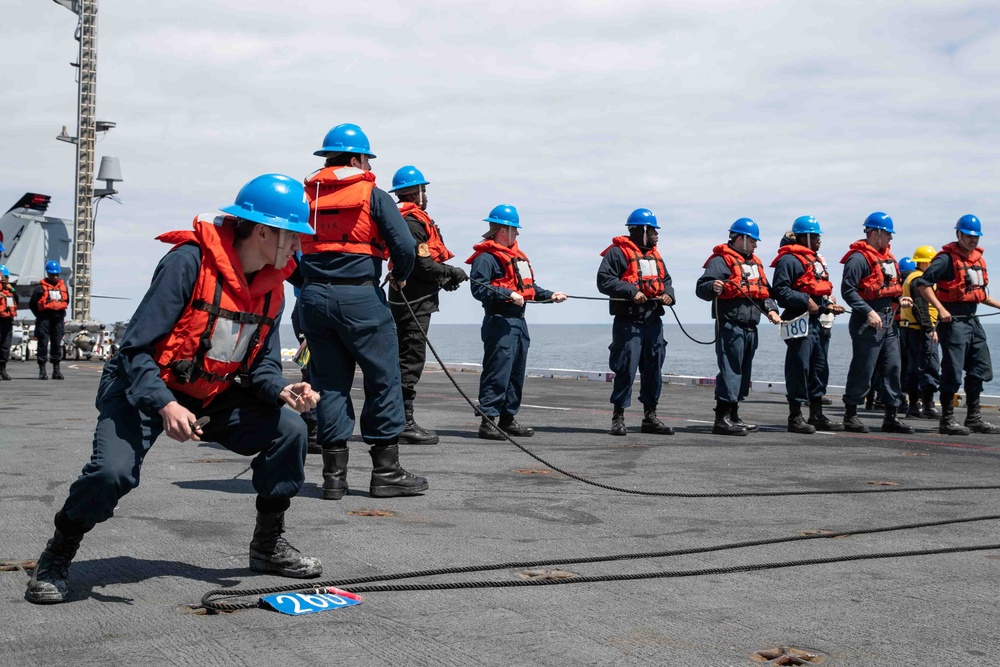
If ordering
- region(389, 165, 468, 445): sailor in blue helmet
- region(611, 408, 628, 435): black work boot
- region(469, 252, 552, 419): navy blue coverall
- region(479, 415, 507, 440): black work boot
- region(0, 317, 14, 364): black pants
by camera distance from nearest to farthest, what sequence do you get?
region(389, 165, 468, 445): sailor in blue helmet → region(479, 415, 507, 440): black work boot → region(469, 252, 552, 419): navy blue coverall → region(611, 408, 628, 435): black work boot → region(0, 317, 14, 364): black pants

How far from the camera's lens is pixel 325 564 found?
422 cm

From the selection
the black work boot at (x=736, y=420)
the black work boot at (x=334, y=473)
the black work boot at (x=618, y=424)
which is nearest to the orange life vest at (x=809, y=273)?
the black work boot at (x=736, y=420)

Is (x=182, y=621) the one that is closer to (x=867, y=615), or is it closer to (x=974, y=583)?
(x=867, y=615)

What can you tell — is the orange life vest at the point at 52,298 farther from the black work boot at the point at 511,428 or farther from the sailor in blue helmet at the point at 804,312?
the sailor in blue helmet at the point at 804,312

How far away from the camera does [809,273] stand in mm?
10594

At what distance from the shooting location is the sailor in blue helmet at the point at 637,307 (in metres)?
9.88

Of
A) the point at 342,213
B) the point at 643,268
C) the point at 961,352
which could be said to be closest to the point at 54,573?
the point at 342,213

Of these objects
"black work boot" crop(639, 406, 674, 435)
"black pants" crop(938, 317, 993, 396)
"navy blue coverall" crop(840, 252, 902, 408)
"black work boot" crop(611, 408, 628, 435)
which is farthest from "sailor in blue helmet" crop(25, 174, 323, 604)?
"black pants" crop(938, 317, 993, 396)

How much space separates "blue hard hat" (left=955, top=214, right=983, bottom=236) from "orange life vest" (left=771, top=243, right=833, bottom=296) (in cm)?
139

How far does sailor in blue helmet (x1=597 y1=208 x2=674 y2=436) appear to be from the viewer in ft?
32.4

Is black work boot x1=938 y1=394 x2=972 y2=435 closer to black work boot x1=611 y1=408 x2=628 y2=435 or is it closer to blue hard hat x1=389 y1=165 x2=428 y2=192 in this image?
black work boot x1=611 y1=408 x2=628 y2=435

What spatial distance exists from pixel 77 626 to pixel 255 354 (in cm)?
115

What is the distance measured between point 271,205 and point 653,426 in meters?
6.93

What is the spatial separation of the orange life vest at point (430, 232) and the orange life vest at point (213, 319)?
4.47 metres
